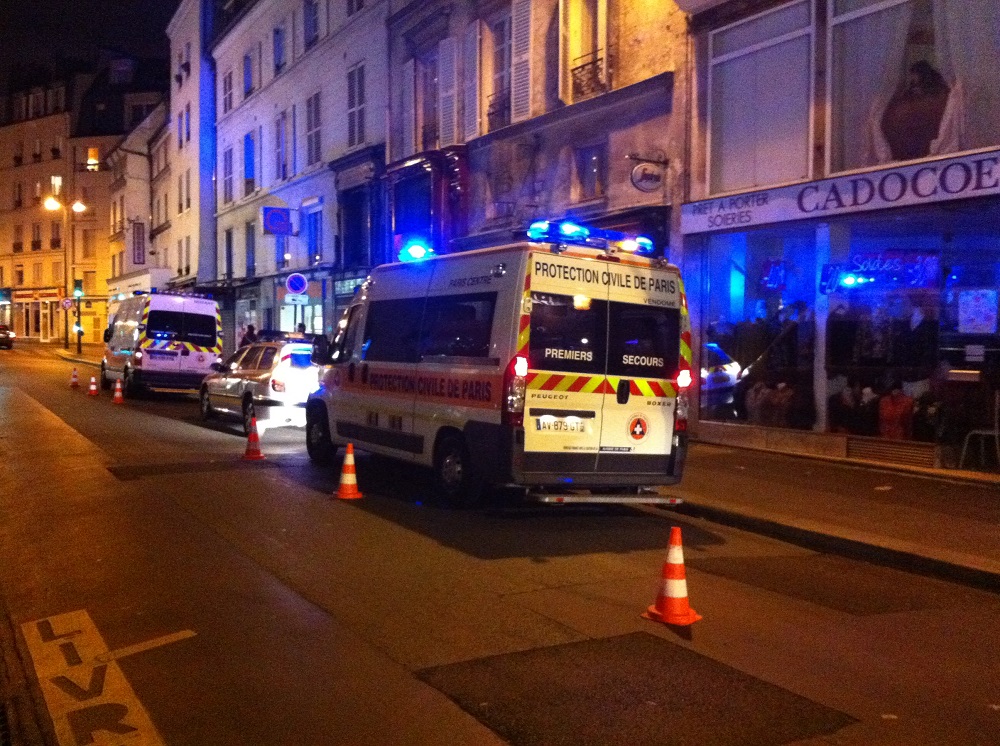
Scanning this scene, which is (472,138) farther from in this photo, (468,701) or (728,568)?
(468,701)

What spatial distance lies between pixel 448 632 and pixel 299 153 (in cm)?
2642

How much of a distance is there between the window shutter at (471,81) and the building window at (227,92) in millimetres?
19060

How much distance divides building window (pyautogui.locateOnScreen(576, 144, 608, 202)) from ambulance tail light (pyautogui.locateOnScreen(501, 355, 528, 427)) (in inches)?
359

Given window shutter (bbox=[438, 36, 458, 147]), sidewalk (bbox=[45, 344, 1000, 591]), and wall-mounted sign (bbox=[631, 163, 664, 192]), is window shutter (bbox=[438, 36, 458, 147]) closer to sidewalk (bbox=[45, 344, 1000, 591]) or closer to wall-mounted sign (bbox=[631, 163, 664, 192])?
wall-mounted sign (bbox=[631, 163, 664, 192])

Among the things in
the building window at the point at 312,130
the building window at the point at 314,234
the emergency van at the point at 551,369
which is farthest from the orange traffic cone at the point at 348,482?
the building window at the point at 312,130

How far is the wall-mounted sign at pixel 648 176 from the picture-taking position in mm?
15398

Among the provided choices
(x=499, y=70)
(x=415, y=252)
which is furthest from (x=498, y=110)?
(x=415, y=252)

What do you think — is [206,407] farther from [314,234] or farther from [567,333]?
[314,234]

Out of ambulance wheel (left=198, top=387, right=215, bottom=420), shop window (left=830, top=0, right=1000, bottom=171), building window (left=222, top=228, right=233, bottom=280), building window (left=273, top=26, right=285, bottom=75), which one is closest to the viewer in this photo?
shop window (left=830, top=0, right=1000, bottom=171)

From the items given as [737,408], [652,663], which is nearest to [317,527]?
[652,663]

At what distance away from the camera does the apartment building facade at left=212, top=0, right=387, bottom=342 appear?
25.4 metres

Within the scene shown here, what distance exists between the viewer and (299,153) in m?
29.9

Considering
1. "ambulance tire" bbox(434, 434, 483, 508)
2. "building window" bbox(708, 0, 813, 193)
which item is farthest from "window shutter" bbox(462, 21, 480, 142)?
"ambulance tire" bbox(434, 434, 483, 508)

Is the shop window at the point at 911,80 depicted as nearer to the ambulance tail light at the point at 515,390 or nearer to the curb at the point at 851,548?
the curb at the point at 851,548
